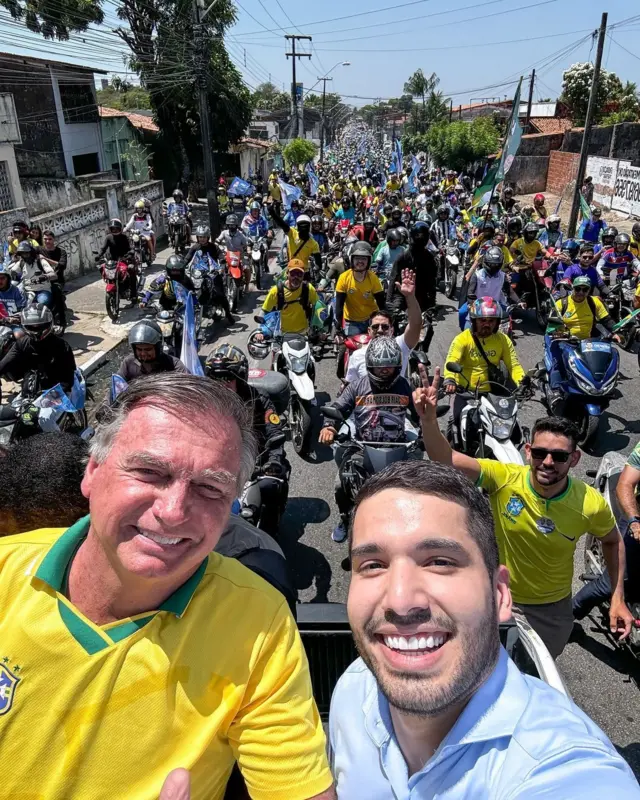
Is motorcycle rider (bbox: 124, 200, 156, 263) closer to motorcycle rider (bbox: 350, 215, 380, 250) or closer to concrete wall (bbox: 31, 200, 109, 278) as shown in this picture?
concrete wall (bbox: 31, 200, 109, 278)

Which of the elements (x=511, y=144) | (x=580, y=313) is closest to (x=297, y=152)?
(x=511, y=144)

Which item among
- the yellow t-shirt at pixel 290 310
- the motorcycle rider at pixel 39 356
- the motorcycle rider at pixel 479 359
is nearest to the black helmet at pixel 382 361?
the motorcycle rider at pixel 479 359

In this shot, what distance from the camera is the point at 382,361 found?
14.8 ft

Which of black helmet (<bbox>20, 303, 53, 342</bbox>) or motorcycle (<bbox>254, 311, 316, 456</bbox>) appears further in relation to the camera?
motorcycle (<bbox>254, 311, 316, 456</bbox>)

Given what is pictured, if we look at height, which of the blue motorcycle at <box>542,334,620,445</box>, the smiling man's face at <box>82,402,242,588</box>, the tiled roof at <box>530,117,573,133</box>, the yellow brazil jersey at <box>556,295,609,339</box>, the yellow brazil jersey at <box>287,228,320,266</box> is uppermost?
the tiled roof at <box>530,117,573,133</box>

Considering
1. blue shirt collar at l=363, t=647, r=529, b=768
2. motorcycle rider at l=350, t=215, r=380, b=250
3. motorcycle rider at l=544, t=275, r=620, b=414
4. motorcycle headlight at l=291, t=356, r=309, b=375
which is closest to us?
blue shirt collar at l=363, t=647, r=529, b=768

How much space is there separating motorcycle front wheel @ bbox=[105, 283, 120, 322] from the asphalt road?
1.60 meters

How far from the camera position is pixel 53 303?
957 cm

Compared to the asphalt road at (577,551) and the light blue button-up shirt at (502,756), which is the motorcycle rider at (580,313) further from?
the light blue button-up shirt at (502,756)

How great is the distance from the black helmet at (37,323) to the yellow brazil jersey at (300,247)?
558 cm

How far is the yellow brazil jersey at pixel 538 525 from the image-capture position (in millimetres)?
2973

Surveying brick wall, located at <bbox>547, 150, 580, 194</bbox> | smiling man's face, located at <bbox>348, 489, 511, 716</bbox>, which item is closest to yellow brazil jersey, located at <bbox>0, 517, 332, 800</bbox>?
smiling man's face, located at <bbox>348, 489, 511, 716</bbox>

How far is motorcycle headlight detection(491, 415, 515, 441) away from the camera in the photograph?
5008mm

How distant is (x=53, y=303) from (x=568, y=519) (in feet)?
29.5
